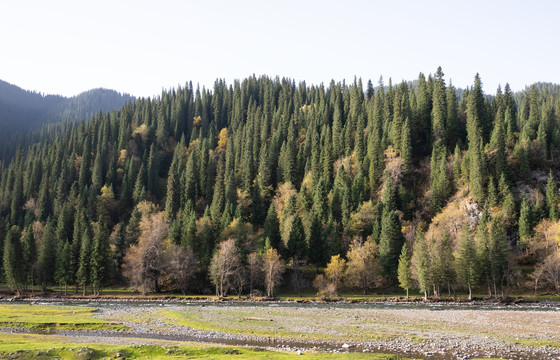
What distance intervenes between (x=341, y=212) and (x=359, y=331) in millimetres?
79811

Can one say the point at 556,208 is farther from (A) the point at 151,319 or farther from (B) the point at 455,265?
(A) the point at 151,319

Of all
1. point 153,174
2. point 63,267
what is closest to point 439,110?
point 153,174

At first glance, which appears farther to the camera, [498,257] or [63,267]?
[63,267]

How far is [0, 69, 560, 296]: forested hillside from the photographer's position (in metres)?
93.4

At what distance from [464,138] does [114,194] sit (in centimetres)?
13314

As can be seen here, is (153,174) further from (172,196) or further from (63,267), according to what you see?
(63,267)

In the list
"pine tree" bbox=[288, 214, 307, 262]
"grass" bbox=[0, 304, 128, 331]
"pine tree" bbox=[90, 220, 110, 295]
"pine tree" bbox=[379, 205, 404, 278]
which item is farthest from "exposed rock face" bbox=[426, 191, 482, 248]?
"pine tree" bbox=[90, 220, 110, 295]

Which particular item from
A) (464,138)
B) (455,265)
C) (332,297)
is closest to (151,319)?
(332,297)

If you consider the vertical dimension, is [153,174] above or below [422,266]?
above

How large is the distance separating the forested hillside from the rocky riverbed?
31.8m

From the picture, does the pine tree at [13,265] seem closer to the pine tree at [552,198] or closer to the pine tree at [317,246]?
the pine tree at [317,246]

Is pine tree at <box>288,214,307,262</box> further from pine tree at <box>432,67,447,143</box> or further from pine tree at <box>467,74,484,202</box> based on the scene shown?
pine tree at <box>432,67,447,143</box>

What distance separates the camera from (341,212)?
12212 centimetres

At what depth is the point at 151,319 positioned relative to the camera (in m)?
54.7
